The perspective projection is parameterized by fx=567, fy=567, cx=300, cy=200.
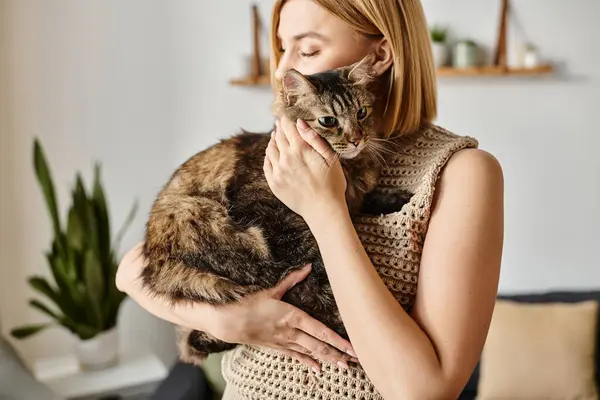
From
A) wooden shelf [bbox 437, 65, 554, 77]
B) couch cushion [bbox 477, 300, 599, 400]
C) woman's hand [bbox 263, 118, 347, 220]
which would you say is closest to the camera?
woman's hand [bbox 263, 118, 347, 220]

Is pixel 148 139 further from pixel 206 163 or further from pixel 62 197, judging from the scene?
pixel 206 163

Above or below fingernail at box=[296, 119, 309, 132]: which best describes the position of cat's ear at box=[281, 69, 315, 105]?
above

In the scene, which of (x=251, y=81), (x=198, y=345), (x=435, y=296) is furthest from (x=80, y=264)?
(x=435, y=296)

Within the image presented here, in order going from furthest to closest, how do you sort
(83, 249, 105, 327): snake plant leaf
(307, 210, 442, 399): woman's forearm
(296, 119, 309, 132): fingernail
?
(83, 249, 105, 327): snake plant leaf < (296, 119, 309, 132): fingernail < (307, 210, 442, 399): woman's forearm

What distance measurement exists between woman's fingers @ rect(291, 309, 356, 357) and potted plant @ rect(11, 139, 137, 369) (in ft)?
5.13

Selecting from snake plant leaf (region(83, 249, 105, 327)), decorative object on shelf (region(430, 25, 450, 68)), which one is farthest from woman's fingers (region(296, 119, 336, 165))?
decorative object on shelf (region(430, 25, 450, 68))

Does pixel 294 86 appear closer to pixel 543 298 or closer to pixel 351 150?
pixel 351 150

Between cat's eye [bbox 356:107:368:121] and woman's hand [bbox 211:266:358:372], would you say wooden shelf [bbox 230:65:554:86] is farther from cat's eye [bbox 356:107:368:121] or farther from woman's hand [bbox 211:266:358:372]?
woman's hand [bbox 211:266:358:372]

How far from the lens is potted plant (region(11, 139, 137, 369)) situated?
2348 mm

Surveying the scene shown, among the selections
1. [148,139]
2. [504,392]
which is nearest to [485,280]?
[504,392]

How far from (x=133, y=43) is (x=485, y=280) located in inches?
93.0

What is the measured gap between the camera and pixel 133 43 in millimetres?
2764

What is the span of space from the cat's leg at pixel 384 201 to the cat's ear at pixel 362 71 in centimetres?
22

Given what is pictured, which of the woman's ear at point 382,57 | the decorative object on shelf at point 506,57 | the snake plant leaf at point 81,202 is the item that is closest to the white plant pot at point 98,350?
the snake plant leaf at point 81,202
